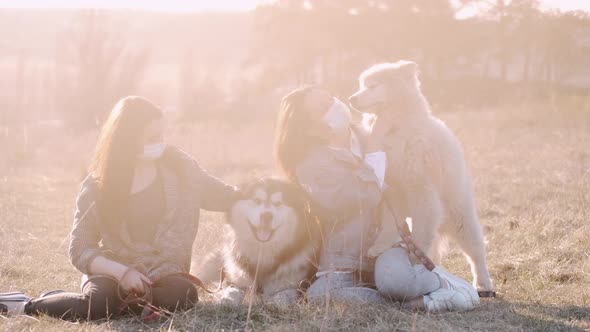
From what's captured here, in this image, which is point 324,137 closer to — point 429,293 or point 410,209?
point 410,209

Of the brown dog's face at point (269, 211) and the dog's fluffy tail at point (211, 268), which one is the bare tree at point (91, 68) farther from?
the brown dog's face at point (269, 211)

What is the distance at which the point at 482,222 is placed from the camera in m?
6.52

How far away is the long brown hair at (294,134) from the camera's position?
3.99 meters

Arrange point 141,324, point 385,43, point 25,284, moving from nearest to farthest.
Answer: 1. point 141,324
2. point 25,284
3. point 385,43

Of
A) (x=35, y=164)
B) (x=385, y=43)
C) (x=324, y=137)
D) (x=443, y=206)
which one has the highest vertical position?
(x=385, y=43)

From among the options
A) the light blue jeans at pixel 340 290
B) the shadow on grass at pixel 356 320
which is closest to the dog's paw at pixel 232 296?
the shadow on grass at pixel 356 320

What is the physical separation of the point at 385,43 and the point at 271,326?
24223 mm

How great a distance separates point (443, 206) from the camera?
4.45m

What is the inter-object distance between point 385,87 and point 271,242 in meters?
1.28

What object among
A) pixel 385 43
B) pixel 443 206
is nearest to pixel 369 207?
pixel 443 206

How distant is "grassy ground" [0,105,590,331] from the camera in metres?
3.49

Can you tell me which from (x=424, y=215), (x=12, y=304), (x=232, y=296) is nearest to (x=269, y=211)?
(x=232, y=296)

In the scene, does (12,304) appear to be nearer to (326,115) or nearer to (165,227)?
(165,227)

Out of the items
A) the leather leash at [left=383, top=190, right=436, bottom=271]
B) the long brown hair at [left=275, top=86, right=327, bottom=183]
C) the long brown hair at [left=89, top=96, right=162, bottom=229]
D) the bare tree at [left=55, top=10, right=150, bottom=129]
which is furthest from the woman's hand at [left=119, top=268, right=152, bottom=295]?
the bare tree at [left=55, top=10, right=150, bottom=129]
